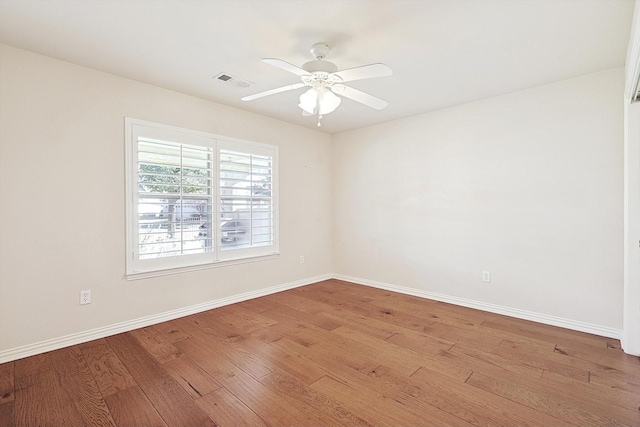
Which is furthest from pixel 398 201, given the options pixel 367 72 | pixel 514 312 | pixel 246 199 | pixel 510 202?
pixel 367 72

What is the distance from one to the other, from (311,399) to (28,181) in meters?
2.82

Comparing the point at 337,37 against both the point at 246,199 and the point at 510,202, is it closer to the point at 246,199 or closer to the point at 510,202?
the point at 246,199

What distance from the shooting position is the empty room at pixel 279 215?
1946mm

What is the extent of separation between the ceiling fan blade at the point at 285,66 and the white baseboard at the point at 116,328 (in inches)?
109

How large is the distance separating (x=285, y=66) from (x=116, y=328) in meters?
2.86

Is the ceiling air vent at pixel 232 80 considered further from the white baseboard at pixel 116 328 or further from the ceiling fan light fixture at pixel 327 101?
the white baseboard at pixel 116 328

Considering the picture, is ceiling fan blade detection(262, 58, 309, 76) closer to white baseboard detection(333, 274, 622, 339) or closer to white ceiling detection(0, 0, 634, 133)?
white ceiling detection(0, 0, 634, 133)

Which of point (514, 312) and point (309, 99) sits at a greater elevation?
point (309, 99)

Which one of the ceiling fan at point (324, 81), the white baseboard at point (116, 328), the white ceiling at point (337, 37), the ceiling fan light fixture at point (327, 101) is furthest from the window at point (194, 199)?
the ceiling fan light fixture at point (327, 101)

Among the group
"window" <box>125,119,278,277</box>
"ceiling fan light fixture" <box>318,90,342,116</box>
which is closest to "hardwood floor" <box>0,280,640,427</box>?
"window" <box>125,119,278,277</box>

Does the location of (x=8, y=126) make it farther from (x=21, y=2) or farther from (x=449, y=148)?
(x=449, y=148)

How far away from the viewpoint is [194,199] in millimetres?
3432

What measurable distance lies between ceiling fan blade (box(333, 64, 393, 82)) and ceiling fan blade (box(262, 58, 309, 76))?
266 mm

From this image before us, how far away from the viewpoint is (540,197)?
3.15 m
